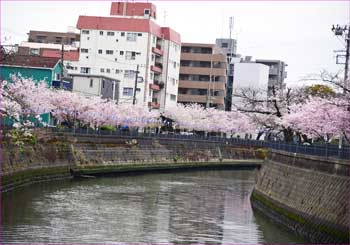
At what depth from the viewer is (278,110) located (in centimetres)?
4372

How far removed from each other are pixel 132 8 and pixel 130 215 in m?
54.8

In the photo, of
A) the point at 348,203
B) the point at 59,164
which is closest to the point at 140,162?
the point at 59,164

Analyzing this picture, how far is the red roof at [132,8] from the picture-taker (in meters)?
79.8

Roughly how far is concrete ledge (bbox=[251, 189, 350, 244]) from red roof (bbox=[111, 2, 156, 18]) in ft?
160

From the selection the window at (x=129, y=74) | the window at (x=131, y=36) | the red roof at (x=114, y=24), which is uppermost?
the red roof at (x=114, y=24)

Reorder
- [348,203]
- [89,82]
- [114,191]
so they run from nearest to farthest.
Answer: [348,203], [114,191], [89,82]

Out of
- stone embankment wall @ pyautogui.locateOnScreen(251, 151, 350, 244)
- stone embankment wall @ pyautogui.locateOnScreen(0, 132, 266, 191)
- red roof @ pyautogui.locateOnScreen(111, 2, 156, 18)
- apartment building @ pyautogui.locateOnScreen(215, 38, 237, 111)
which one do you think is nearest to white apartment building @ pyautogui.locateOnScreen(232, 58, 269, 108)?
apartment building @ pyautogui.locateOnScreen(215, 38, 237, 111)

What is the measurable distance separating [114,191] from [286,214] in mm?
12017

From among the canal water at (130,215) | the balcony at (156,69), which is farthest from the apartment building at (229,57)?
the canal water at (130,215)

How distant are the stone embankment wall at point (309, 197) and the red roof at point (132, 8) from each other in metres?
Answer: 47.9

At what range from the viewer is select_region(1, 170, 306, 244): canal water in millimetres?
23500

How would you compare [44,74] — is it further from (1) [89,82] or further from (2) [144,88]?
(2) [144,88]

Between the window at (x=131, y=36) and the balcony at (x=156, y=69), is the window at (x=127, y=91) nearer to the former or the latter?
the balcony at (x=156, y=69)

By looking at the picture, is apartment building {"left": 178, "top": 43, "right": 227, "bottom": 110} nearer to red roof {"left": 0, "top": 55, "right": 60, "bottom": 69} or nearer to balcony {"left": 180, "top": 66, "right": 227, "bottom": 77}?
balcony {"left": 180, "top": 66, "right": 227, "bottom": 77}
